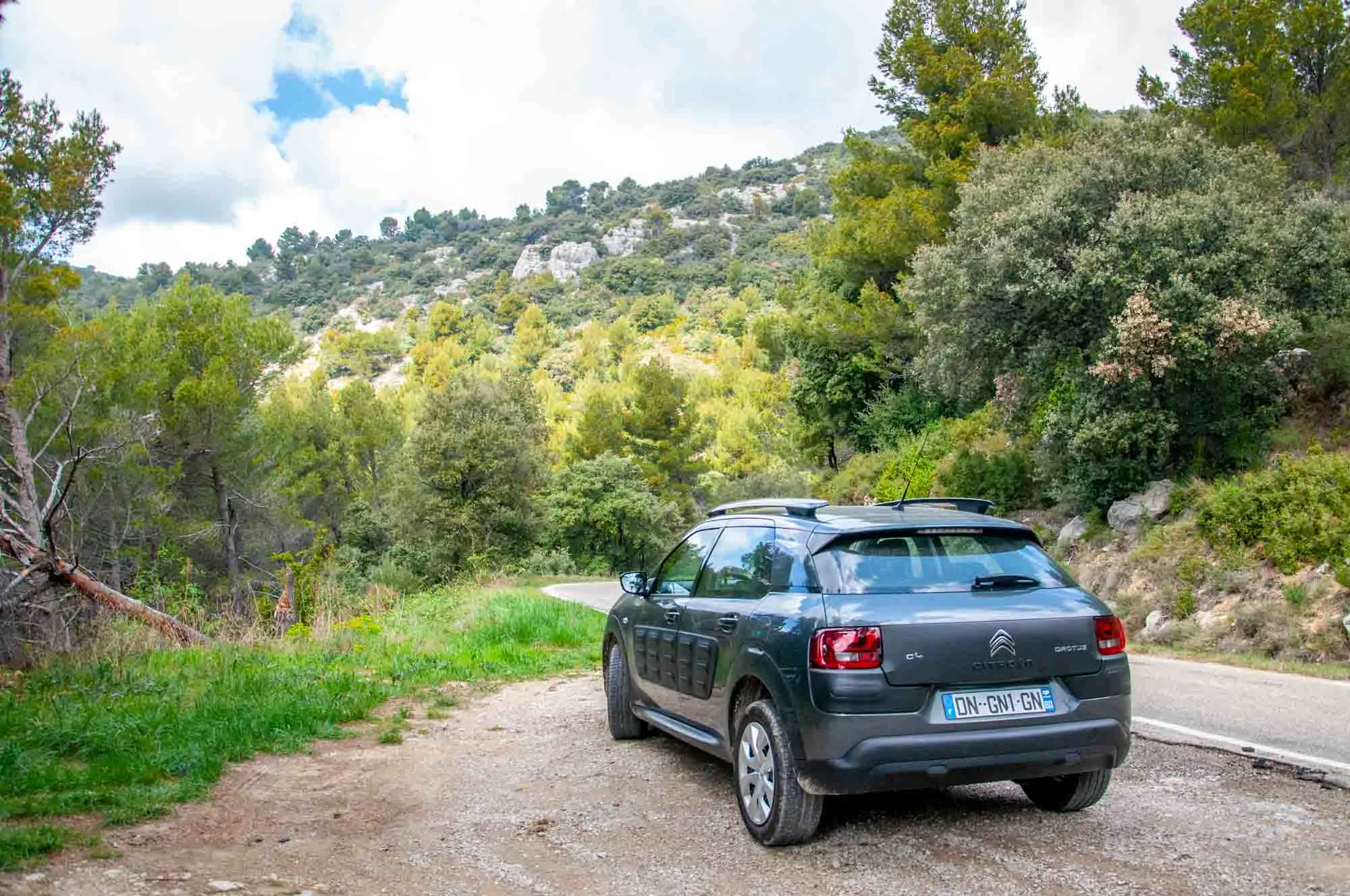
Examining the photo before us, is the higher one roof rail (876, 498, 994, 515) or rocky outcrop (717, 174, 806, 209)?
rocky outcrop (717, 174, 806, 209)

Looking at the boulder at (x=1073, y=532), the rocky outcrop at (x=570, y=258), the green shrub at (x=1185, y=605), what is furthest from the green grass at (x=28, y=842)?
the rocky outcrop at (x=570, y=258)

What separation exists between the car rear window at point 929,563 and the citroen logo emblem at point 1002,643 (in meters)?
0.30

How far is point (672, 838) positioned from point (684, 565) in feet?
6.80

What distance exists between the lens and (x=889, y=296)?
3084 cm

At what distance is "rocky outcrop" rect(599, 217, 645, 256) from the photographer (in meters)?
179

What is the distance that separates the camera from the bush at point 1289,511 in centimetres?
1447

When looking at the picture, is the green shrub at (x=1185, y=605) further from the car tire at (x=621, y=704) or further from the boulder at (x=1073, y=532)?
the car tire at (x=621, y=704)

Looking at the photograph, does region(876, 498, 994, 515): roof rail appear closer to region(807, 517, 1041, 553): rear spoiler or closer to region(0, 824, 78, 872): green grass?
region(807, 517, 1041, 553): rear spoiler

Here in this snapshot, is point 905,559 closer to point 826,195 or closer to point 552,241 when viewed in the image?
point 826,195

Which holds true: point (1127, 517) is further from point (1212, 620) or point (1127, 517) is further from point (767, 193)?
point (767, 193)

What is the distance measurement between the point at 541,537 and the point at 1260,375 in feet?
110

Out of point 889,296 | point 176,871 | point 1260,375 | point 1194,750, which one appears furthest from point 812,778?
point 889,296

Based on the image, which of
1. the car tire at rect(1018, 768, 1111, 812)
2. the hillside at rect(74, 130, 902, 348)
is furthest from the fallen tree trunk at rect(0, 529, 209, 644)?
the hillside at rect(74, 130, 902, 348)

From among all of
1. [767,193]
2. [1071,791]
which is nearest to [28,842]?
[1071,791]
